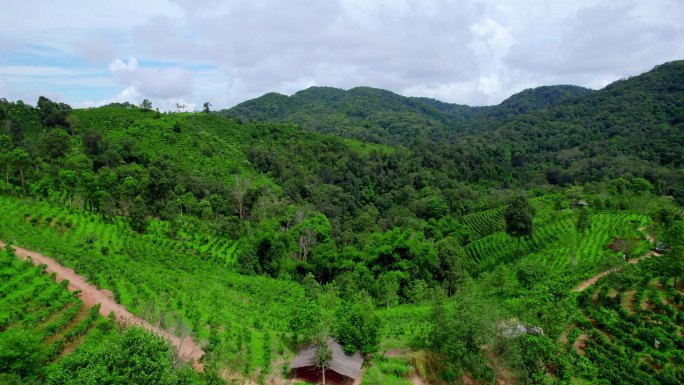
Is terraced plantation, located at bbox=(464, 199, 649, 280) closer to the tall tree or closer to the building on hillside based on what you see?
the building on hillside

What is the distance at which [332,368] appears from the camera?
725 inches

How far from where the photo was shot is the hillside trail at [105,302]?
60.7 feet

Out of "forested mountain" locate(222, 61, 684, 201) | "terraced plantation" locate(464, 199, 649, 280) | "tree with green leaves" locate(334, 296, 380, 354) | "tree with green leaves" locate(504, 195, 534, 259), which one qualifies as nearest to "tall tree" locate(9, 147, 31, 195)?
"tree with green leaves" locate(334, 296, 380, 354)

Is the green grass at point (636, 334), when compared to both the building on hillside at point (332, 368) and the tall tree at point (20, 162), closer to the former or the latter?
the building on hillside at point (332, 368)

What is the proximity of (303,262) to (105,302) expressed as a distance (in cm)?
1942

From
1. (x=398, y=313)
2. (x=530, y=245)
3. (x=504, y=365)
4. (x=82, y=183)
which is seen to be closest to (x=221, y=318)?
(x=398, y=313)

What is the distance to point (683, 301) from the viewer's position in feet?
80.6

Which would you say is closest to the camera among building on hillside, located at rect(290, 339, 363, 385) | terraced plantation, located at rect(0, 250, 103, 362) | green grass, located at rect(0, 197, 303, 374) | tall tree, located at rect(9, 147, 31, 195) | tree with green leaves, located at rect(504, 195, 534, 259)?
terraced plantation, located at rect(0, 250, 103, 362)

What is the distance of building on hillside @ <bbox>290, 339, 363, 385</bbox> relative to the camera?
60.7ft

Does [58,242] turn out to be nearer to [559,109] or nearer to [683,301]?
[683,301]

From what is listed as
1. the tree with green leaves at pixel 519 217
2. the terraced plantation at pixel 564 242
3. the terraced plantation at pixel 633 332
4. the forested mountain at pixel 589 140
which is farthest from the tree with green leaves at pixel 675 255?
the forested mountain at pixel 589 140

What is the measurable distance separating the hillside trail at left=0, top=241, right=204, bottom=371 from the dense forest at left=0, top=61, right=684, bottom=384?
0.53 m

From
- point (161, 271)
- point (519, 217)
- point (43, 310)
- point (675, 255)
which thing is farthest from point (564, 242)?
point (43, 310)

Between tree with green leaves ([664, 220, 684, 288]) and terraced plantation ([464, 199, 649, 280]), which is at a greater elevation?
tree with green leaves ([664, 220, 684, 288])
